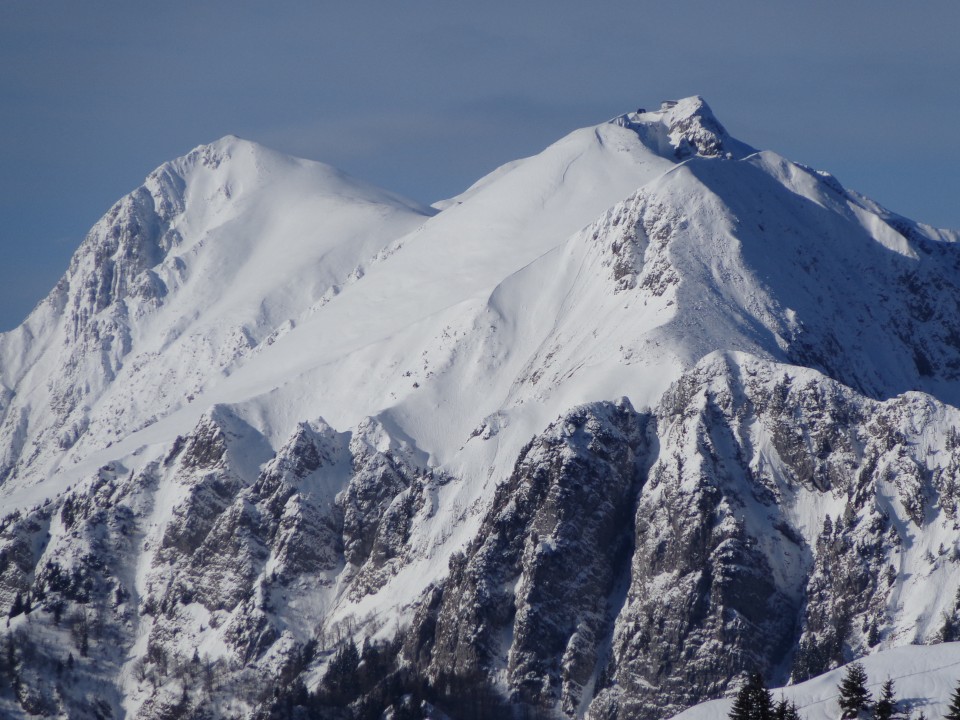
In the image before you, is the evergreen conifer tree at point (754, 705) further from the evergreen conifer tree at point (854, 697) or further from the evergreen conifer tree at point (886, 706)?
the evergreen conifer tree at point (886, 706)

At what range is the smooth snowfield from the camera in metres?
143

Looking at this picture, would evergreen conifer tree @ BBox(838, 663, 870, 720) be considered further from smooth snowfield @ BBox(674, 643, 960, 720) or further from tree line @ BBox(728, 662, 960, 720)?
smooth snowfield @ BBox(674, 643, 960, 720)

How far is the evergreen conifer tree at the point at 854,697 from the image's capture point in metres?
141

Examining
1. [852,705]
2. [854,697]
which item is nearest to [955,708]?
[854,697]

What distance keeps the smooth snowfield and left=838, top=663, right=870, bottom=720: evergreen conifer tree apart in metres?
2.33

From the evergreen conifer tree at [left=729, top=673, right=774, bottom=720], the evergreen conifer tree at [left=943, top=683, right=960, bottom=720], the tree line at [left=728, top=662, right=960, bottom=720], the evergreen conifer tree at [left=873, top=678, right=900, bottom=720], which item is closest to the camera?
the evergreen conifer tree at [left=943, top=683, right=960, bottom=720]

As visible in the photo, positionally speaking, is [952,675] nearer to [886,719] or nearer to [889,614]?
[886,719]

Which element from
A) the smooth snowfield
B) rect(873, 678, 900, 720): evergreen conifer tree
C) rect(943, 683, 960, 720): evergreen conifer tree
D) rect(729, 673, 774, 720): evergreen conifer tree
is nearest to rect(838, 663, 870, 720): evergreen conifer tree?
rect(873, 678, 900, 720): evergreen conifer tree

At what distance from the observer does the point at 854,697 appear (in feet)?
462

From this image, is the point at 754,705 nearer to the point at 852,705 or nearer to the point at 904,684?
the point at 852,705

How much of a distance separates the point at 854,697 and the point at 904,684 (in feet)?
22.7

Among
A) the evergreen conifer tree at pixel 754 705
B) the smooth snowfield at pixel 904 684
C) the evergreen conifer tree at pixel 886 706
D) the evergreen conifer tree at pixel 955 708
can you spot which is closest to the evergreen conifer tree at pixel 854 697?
the evergreen conifer tree at pixel 886 706

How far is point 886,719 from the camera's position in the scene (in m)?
140

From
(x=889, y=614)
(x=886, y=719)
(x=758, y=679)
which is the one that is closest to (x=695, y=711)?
(x=758, y=679)
